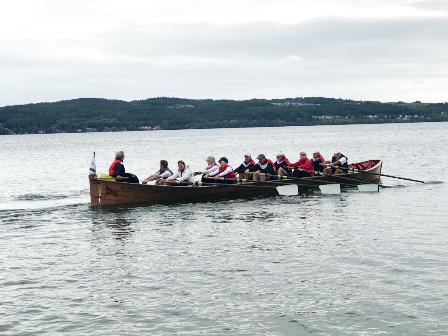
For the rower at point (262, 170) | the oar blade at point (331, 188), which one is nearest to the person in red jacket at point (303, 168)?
the oar blade at point (331, 188)

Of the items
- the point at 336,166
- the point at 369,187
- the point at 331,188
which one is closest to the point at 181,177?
the point at 331,188

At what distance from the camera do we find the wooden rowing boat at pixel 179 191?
26594 mm

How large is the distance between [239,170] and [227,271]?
1613 cm

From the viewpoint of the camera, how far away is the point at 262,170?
103 feet

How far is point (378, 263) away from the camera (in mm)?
15953

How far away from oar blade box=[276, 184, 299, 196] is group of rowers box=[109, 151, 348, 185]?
65 cm

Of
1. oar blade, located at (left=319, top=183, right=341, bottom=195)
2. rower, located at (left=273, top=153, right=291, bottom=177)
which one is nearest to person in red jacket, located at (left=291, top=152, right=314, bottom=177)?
rower, located at (left=273, top=153, right=291, bottom=177)

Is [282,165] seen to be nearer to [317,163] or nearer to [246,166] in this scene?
[246,166]

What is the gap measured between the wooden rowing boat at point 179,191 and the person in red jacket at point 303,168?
0.41 metres

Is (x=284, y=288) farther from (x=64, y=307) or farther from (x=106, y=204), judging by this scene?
(x=106, y=204)

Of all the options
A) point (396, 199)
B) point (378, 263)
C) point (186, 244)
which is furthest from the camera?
point (396, 199)

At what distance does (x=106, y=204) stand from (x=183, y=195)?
3646 millimetres

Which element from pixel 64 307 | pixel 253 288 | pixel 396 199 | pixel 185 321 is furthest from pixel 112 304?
pixel 396 199

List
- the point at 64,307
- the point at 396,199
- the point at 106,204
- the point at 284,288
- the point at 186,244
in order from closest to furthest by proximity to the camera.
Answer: the point at 64,307
the point at 284,288
the point at 186,244
the point at 106,204
the point at 396,199
